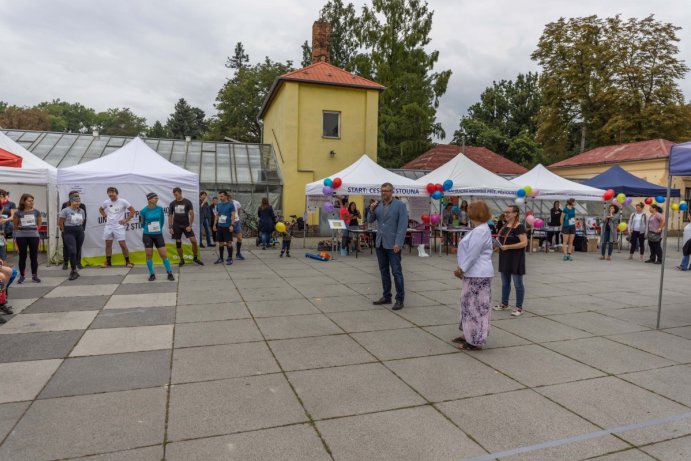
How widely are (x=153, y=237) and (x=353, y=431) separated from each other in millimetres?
7030

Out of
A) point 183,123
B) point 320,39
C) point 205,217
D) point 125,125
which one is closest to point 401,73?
point 320,39

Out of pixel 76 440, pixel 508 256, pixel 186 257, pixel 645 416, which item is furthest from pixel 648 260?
pixel 76 440

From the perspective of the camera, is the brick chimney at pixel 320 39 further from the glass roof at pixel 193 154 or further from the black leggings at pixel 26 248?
the black leggings at pixel 26 248

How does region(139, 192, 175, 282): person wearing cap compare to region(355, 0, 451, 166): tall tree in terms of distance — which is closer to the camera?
region(139, 192, 175, 282): person wearing cap

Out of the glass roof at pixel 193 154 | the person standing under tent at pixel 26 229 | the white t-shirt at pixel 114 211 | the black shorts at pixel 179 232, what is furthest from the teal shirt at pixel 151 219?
the glass roof at pixel 193 154

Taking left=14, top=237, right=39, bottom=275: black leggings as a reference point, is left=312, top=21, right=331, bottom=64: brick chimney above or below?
above

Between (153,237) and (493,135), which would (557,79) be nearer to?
(493,135)

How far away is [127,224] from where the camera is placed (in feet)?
36.4

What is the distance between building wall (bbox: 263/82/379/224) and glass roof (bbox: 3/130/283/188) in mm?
970

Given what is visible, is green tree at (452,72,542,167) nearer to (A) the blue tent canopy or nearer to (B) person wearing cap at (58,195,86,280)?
(A) the blue tent canopy

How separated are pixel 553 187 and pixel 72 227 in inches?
577

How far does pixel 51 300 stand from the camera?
6.97 metres

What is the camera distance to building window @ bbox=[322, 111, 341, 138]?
21.2m

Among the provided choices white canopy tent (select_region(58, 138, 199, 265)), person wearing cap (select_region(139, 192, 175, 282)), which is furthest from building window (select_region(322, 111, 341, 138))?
person wearing cap (select_region(139, 192, 175, 282))
